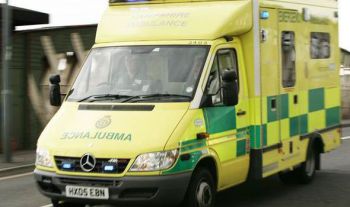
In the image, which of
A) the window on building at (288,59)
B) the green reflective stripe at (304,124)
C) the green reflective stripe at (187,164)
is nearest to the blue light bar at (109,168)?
the green reflective stripe at (187,164)

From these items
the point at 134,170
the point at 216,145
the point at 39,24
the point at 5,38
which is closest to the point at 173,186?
the point at 134,170

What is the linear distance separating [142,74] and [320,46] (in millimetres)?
4059

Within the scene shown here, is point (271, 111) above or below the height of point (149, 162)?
above

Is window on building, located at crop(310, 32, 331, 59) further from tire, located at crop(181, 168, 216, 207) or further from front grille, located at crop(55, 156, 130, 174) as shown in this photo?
front grille, located at crop(55, 156, 130, 174)

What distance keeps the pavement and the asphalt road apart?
546 mm

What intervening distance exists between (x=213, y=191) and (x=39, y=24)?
1021cm

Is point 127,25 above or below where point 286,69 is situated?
above

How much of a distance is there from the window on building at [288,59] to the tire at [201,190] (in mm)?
2325

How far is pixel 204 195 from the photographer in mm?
6902

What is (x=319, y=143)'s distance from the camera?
33.7ft

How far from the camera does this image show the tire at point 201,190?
6.69 m

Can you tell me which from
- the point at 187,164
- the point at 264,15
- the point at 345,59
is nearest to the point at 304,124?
the point at 264,15

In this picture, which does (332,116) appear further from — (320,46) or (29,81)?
(29,81)

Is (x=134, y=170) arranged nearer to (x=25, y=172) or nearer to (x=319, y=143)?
(x=319, y=143)
